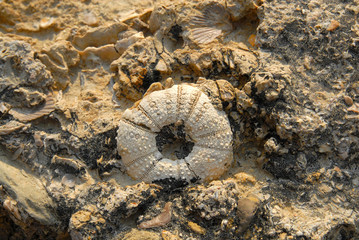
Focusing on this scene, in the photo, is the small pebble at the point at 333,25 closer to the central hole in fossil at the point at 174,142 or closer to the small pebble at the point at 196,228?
the central hole in fossil at the point at 174,142

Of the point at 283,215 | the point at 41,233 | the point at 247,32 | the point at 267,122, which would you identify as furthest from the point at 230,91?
the point at 41,233

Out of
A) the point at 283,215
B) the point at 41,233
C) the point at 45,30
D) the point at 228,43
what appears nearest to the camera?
the point at 283,215

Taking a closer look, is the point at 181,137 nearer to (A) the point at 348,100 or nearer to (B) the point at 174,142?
(B) the point at 174,142

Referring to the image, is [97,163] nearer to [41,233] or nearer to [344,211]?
[41,233]

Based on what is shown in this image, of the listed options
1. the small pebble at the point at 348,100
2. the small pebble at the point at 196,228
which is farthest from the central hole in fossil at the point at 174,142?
the small pebble at the point at 348,100

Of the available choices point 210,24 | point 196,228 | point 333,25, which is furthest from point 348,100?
point 196,228

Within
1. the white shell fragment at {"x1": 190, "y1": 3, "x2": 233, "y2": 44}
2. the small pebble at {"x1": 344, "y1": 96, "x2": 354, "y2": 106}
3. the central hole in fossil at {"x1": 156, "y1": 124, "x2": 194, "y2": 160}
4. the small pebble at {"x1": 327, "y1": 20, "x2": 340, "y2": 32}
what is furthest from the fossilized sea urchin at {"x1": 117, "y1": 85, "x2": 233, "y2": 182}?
the small pebble at {"x1": 327, "y1": 20, "x2": 340, "y2": 32}

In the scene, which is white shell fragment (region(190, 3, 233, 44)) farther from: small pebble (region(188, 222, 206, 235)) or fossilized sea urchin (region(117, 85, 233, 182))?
small pebble (region(188, 222, 206, 235))
